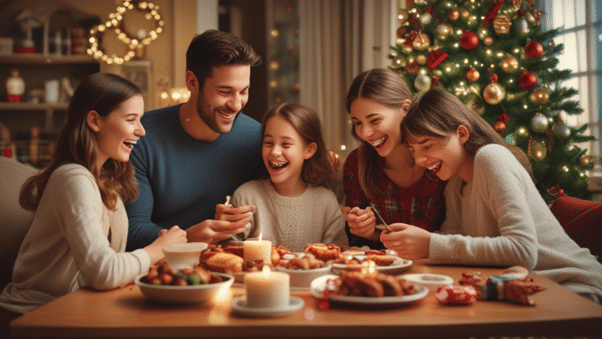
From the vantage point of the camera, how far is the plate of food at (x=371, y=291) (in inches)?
41.3

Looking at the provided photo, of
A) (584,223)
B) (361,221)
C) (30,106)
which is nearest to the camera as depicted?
(361,221)

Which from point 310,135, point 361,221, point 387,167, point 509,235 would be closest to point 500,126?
point 387,167

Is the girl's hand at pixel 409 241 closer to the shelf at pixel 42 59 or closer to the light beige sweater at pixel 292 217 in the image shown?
the light beige sweater at pixel 292 217

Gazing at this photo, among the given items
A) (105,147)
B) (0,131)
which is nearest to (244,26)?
(0,131)

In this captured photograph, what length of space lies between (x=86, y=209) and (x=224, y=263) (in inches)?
15.9

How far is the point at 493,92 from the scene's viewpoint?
3189mm

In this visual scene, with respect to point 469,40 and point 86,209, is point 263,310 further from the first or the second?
A: point 469,40

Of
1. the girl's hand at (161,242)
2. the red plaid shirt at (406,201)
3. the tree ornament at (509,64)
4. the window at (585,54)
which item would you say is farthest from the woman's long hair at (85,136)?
the window at (585,54)

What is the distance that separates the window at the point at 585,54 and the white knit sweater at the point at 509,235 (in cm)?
250

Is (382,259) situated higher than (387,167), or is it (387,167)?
(387,167)

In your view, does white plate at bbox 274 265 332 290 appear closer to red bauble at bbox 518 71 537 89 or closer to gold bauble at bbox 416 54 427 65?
red bauble at bbox 518 71 537 89

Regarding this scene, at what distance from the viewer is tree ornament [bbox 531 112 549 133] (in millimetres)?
3185

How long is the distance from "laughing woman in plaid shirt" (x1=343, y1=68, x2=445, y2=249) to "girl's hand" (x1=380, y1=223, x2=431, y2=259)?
1.39ft

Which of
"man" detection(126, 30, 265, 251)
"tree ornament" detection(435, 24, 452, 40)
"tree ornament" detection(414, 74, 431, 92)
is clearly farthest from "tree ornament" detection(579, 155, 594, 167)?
"man" detection(126, 30, 265, 251)
